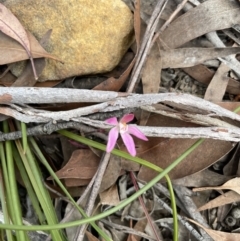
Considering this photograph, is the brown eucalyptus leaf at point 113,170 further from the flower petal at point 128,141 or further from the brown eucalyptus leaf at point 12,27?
the brown eucalyptus leaf at point 12,27

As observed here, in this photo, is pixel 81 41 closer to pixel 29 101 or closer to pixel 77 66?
pixel 77 66

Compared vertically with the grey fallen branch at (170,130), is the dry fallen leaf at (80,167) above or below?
below

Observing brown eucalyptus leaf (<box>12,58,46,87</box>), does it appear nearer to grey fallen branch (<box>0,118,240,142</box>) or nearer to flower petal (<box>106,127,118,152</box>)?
grey fallen branch (<box>0,118,240,142</box>)

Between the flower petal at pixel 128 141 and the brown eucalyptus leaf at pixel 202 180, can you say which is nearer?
the flower petal at pixel 128 141

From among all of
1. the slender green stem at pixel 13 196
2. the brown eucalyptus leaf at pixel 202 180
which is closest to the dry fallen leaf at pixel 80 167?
the slender green stem at pixel 13 196

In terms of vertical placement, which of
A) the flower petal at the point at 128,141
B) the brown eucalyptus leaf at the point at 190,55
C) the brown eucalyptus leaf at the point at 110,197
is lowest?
the brown eucalyptus leaf at the point at 110,197

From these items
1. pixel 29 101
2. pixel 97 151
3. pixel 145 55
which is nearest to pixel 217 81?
pixel 145 55
